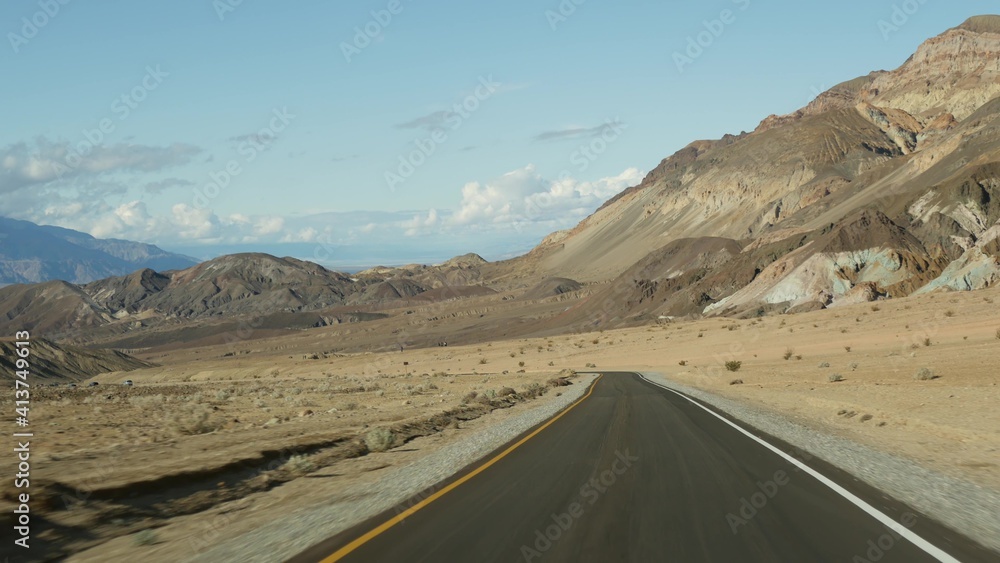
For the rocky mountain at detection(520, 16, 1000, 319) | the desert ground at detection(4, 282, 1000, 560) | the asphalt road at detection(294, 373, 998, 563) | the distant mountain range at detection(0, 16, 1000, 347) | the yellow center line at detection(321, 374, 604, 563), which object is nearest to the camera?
the asphalt road at detection(294, 373, 998, 563)

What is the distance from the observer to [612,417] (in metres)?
19.5

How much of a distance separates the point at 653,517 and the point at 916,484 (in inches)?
186

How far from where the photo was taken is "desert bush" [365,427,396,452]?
49.3 feet


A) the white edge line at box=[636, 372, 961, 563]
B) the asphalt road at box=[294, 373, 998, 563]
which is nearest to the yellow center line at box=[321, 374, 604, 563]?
the asphalt road at box=[294, 373, 998, 563]

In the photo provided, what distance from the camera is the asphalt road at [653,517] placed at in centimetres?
673

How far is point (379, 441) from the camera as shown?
15.2 meters

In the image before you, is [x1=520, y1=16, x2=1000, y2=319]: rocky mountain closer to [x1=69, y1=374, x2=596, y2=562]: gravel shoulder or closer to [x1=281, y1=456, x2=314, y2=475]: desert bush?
[x1=69, y1=374, x2=596, y2=562]: gravel shoulder

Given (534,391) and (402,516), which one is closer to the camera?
(402,516)

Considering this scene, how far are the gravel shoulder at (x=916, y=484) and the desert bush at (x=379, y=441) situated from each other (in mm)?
8425

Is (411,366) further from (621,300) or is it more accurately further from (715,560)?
(715,560)

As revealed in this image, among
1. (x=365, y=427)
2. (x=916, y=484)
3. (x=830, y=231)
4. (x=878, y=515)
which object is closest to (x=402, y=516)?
(x=878, y=515)

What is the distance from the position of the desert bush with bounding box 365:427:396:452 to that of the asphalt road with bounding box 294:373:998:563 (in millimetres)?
3307

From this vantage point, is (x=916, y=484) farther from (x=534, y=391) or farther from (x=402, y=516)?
(x=534, y=391)

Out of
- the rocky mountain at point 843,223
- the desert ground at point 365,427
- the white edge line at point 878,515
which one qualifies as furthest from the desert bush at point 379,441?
the rocky mountain at point 843,223
